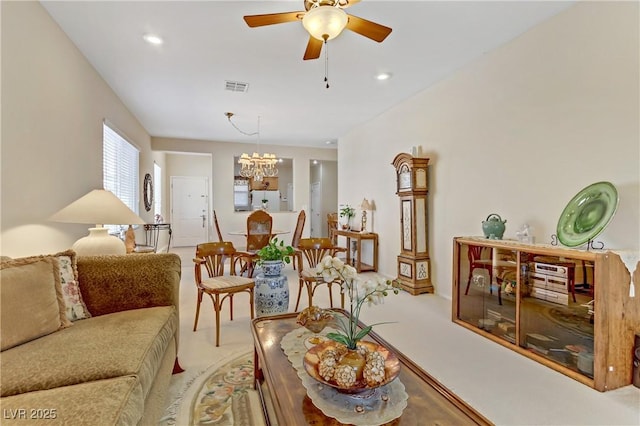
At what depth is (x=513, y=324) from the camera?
2.53m

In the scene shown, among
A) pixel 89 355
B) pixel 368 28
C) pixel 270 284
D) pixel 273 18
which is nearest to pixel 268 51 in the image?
pixel 273 18

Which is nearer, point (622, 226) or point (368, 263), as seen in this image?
point (622, 226)

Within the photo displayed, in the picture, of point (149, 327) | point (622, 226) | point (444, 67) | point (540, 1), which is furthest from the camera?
point (444, 67)

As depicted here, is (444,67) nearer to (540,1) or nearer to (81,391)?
(540,1)

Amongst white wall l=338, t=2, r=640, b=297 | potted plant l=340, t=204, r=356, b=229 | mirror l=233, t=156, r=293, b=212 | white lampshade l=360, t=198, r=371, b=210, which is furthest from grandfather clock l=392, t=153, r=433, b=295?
mirror l=233, t=156, r=293, b=212

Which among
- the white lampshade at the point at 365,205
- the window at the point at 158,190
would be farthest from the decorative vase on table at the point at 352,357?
the window at the point at 158,190

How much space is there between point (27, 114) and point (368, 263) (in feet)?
15.6

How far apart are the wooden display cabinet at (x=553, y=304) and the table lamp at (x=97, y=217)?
121 inches

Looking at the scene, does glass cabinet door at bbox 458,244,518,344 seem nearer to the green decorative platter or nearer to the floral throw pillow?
the green decorative platter

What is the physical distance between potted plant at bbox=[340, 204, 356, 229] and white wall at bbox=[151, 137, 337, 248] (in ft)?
5.51

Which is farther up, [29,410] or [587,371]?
[29,410]

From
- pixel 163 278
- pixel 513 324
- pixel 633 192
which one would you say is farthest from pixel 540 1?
pixel 163 278

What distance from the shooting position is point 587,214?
220 cm

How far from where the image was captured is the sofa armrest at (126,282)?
1.99 metres
